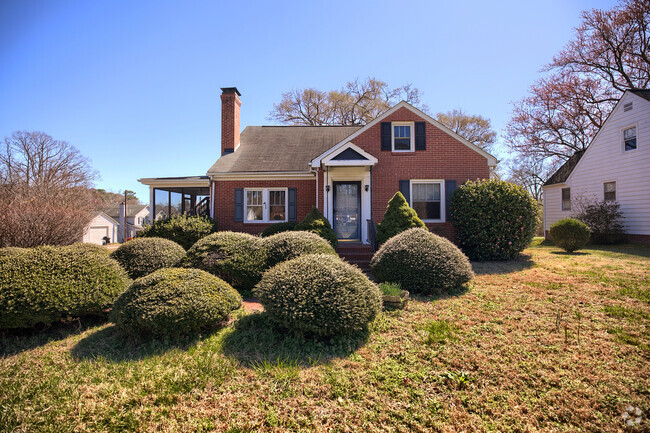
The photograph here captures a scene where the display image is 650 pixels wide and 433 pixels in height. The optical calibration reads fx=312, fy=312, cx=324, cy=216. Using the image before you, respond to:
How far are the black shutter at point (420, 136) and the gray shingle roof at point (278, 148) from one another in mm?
4416

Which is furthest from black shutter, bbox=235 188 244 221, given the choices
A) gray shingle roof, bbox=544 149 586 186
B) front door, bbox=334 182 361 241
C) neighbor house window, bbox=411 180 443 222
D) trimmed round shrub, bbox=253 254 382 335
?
gray shingle roof, bbox=544 149 586 186

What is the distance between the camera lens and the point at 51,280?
486cm

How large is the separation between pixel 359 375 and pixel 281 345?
119 centimetres

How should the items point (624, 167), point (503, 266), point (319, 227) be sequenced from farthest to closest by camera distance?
point (624, 167), point (319, 227), point (503, 266)

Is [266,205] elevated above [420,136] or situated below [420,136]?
below

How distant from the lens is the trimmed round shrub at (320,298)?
4121mm

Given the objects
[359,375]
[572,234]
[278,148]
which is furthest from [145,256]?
[572,234]

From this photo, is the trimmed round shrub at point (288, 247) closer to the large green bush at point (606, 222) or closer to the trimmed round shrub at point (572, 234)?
the trimmed round shrub at point (572, 234)

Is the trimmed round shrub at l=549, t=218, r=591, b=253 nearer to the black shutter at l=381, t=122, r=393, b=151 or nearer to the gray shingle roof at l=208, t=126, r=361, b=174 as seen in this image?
the black shutter at l=381, t=122, r=393, b=151

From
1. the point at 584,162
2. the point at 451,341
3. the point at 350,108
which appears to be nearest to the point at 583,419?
the point at 451,341

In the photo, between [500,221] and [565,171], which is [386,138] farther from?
[565,171]

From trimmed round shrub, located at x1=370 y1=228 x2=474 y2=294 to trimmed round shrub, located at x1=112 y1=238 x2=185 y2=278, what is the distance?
480cm

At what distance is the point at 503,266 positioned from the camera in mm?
8695

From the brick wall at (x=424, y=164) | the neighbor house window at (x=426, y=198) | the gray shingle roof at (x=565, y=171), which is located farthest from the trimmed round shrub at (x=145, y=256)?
the gray shingle roof at (x=565, y=171)
